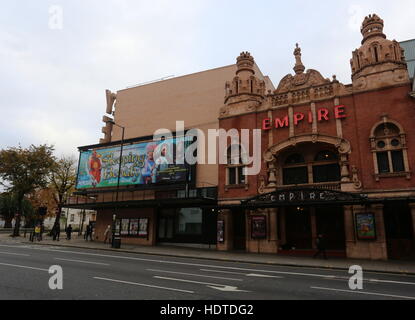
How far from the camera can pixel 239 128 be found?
27.7 meters

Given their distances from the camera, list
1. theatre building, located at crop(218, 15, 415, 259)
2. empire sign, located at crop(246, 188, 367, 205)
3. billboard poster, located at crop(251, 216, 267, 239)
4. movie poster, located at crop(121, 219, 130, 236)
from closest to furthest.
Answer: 1. empire sign, located at crop(246, 188, 367, 205)
2. theatre building, located at crop(218, 15, 415, 259)
3. billboard poster, located at crop(251, 216, 267, 239)
4. movie poster, located at crop(121, 219, 130, 236)

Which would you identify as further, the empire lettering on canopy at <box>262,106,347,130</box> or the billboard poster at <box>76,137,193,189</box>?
the billboard poster at <box>76,137,193,189</box>

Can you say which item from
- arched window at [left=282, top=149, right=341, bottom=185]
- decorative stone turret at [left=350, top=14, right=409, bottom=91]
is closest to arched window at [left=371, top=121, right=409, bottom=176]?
arched window at [left=282, top=149, right=341, bottom=185]

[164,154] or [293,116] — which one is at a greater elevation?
[293,116]

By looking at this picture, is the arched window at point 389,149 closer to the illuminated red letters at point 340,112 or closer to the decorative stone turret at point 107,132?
the illuminated red letters at point 340,112

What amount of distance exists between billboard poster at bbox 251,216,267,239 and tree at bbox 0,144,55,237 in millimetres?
32300

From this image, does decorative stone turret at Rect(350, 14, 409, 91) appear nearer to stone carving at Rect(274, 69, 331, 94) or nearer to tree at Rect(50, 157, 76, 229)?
stone carving at Rect(274, 69, 331, 94)

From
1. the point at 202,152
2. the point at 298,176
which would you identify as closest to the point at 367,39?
the point at 298,176

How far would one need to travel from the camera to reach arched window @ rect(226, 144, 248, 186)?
26734 millimetres

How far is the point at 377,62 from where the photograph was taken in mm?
22828

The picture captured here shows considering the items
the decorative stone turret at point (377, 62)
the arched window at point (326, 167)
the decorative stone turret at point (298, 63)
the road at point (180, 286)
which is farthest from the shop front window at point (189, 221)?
the decorative stone turret at point (377, 62)
